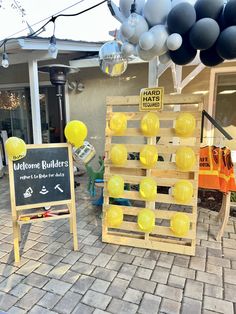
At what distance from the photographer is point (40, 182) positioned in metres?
2.59

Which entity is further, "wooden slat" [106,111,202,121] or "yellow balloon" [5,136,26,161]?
"wooden slat" [106,111,202,121]

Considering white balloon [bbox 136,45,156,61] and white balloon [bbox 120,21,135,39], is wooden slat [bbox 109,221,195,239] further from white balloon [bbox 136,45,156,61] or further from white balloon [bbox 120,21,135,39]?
white balloon [bbox 120,21,135,39]

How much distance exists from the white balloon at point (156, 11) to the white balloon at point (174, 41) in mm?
178

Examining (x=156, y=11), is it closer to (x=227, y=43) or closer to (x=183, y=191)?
(x=227, y=43)

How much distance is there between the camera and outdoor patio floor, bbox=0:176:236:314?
195cm

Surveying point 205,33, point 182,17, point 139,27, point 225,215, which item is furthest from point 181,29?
point 225,215

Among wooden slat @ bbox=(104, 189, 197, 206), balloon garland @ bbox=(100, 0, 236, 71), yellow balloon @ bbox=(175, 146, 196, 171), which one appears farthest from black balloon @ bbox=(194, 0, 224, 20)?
wooden slat @ bbox=(104, 189, 197, 206)

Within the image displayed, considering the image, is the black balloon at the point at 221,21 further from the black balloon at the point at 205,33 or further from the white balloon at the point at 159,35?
the white balloon at the point at 159,35

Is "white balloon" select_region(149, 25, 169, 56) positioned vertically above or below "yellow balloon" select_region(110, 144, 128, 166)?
above

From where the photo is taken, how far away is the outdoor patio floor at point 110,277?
76.7 inches

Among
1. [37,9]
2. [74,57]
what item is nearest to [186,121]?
[74,57]

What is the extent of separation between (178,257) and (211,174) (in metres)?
1.07

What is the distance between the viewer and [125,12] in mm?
2119

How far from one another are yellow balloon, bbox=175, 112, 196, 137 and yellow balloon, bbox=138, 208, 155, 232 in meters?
0.94
